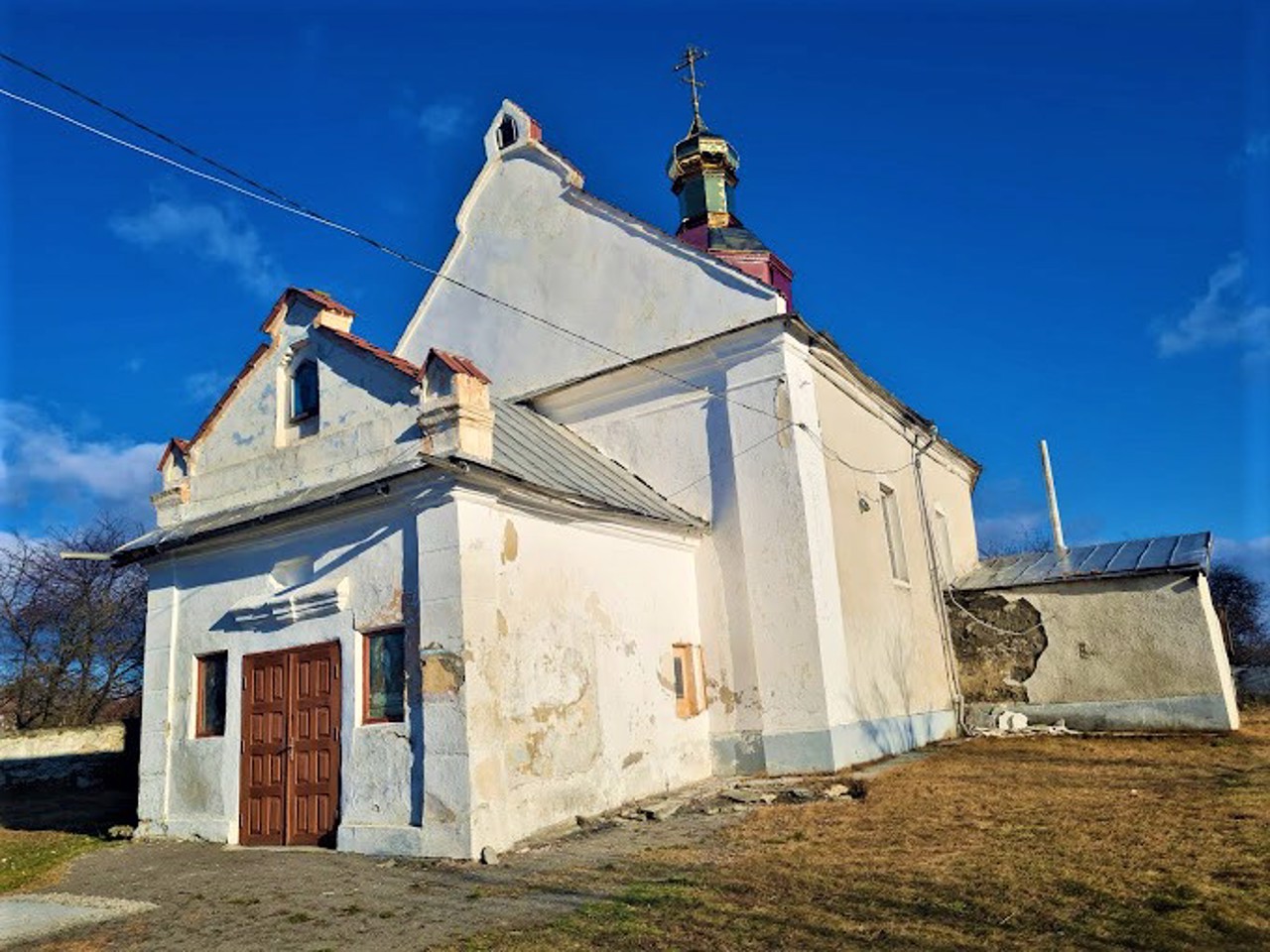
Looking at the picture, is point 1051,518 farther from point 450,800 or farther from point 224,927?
point 224,927

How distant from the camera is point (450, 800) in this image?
8953 mm

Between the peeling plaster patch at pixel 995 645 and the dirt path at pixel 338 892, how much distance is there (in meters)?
9.23

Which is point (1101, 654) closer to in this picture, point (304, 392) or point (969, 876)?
point (969, 876)

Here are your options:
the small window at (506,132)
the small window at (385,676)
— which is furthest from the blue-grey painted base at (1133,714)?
the small window at (506,132)

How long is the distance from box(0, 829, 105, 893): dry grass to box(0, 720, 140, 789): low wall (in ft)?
16.7

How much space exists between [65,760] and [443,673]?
13.2m

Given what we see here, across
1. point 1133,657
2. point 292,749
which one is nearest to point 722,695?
point 292,749

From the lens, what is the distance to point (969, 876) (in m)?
6.65

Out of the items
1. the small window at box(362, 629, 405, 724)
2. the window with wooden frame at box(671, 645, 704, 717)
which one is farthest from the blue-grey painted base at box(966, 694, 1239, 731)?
the small window at box(362, 629, 405, 724)

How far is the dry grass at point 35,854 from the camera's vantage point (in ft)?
31.2

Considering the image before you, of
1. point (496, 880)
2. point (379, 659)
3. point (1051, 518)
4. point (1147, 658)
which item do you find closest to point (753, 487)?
point (379, 659)

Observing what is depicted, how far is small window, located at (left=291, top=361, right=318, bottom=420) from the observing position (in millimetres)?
11797

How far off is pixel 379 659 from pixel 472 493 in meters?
2.10

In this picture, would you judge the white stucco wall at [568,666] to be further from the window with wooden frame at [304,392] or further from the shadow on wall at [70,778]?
the shadow on wall at [70,778]
